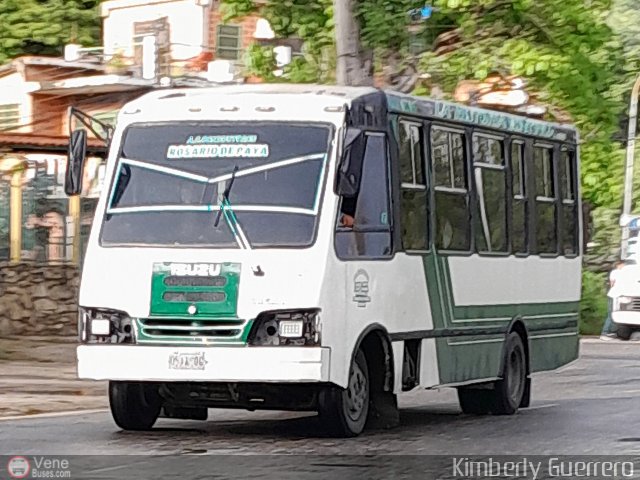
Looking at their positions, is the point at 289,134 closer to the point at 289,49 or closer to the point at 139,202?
the point at 139,202

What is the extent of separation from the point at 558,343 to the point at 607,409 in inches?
63.8

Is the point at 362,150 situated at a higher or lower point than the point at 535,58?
lower

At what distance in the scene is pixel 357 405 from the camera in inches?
590

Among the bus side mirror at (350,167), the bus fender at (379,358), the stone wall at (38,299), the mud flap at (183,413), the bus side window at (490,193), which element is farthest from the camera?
the stone wall at (38,299)

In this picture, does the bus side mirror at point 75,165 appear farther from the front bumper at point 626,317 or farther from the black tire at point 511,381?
the front bumper at point 626,317

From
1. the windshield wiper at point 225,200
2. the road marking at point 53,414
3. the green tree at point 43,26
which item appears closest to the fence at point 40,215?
the road marking at point 53,414

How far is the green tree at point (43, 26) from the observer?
52.0 metres

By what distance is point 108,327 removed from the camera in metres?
14.6

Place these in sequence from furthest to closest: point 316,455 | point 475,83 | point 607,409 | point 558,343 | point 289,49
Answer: point 289,49, point 475,83, point 558,343, point 607,409, point 316,455

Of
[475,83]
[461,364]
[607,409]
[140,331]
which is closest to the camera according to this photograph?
[140,331]

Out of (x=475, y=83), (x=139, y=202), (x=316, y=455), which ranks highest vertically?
(x=475, y=83)

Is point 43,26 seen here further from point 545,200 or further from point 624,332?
point 545,200

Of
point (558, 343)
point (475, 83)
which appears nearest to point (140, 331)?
point (558, 343)

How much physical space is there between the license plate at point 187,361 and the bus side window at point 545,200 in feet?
19.6
